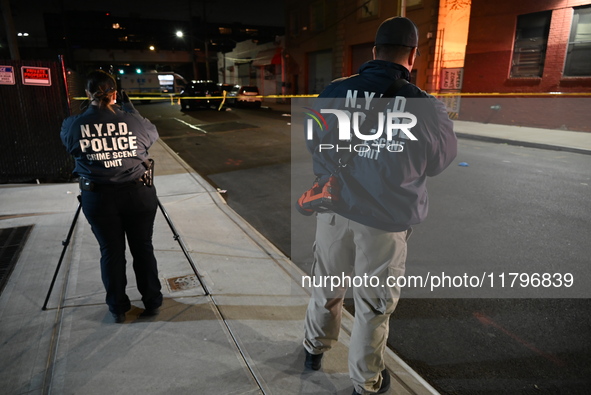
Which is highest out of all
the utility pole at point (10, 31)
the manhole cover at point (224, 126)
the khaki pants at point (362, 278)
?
the utility pole at point (10, 31)

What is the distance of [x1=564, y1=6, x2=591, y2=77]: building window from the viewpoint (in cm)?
1420

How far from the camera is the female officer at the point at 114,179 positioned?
2795mm

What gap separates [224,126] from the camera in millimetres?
17359

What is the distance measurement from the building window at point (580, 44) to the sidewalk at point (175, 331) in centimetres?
1542

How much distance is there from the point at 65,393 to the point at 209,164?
7844 mm

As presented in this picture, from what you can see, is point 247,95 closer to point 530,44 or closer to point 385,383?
point 530,44

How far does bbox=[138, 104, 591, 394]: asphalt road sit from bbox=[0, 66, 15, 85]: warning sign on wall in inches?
152

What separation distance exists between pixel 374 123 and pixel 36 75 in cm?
728

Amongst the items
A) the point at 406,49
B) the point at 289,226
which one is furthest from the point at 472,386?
the point at 289,226

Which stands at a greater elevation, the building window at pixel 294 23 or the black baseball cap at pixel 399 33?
the building window at pixel 294 23

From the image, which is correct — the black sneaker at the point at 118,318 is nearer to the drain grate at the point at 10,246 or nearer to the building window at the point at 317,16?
the drain grate at the point at 10,246

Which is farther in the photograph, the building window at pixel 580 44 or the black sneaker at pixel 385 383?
the building window at pixel 580 44

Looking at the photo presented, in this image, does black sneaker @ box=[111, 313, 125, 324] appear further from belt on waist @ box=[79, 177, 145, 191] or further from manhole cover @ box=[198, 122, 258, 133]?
manhole cover @ box=[198, 122, 258, 133]

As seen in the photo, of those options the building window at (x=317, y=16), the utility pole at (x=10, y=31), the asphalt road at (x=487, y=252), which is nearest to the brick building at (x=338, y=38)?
the building window at (x=317, y=16)
